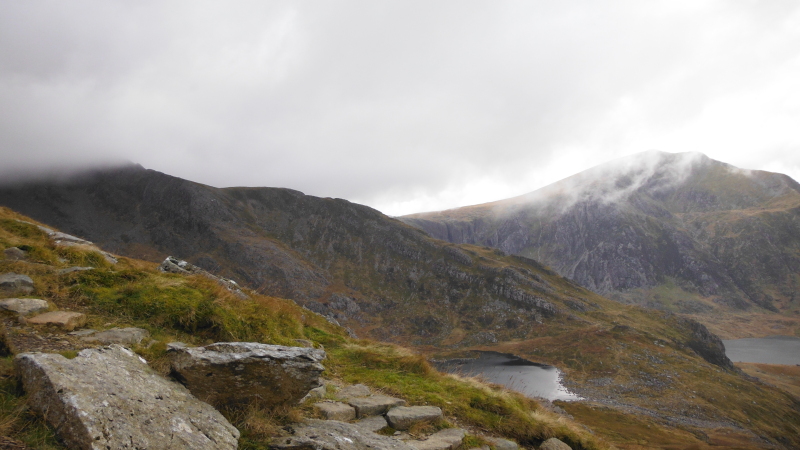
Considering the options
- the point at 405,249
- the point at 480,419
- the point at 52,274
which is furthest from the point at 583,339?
the point at 52,274

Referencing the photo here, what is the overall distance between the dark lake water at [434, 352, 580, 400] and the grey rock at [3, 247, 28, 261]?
249ft

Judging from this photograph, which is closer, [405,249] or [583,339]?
[583,339]

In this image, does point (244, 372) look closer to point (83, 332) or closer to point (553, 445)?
point (83, 332)

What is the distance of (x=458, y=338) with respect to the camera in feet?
474

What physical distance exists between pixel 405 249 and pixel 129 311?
614 ft

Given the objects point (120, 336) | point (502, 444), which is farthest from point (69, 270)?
point (502, 444)

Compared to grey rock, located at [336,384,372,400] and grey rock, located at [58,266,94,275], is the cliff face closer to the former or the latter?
grey rock, located at [336,384,372,400]

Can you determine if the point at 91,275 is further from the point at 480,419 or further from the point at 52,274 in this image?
the point at 480,419

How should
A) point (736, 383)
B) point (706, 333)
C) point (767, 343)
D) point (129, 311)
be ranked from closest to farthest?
point (129, 311)
point (736, 383)
point (706, 333)
point (767, 343)

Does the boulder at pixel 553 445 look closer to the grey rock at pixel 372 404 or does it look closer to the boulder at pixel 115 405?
the grey rock at pixel 372 404

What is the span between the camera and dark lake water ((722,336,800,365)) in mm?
149163

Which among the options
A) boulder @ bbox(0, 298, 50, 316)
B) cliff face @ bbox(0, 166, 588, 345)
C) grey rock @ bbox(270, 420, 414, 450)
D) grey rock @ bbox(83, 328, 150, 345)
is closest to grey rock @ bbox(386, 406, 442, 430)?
grey rock @ bbox(270, 420, 414, 450)

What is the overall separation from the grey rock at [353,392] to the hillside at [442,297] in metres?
79.9

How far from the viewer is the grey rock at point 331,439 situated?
18.8ft
